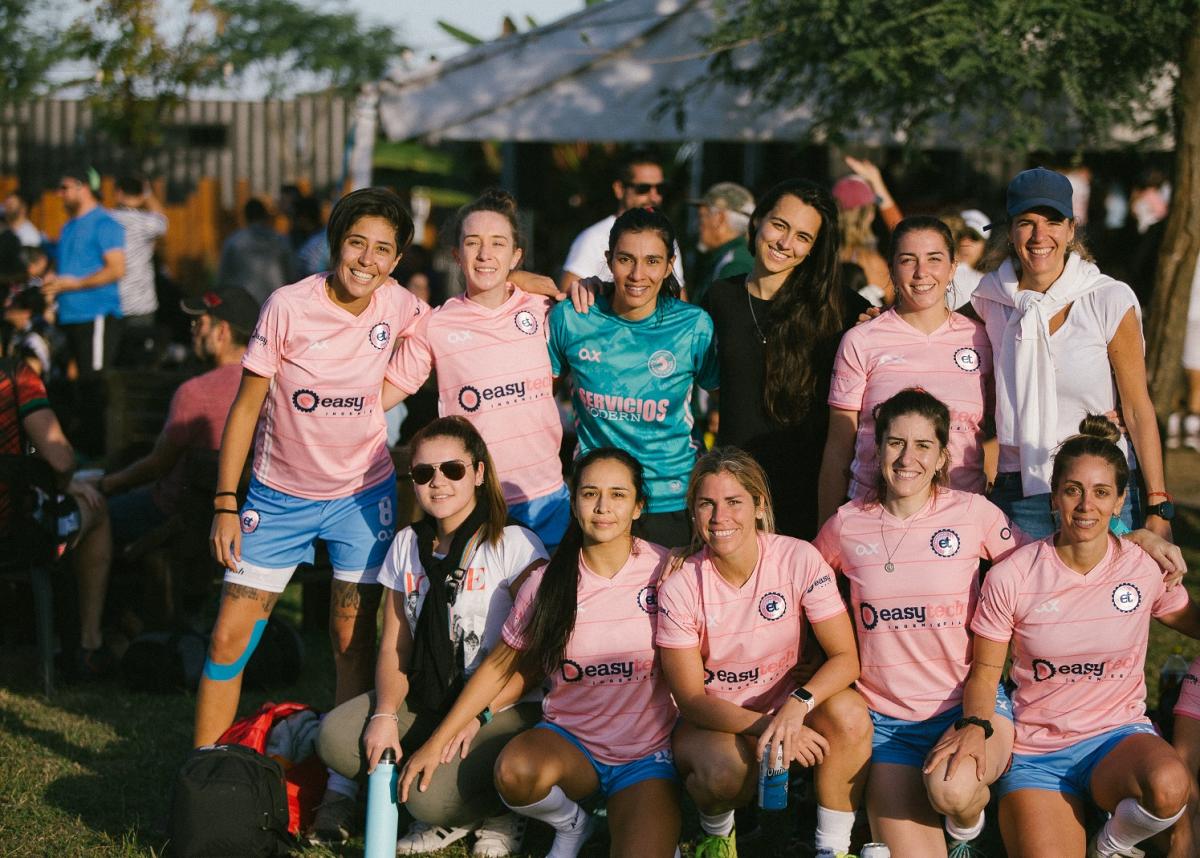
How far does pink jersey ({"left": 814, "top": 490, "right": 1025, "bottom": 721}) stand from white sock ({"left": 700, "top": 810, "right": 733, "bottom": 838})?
1.77ft

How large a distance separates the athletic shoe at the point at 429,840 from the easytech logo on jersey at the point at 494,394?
4.41 ft

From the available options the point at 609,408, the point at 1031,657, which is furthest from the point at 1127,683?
the point at 609,408

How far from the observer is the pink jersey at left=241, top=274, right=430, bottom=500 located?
14.6ft

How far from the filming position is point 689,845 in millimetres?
4258

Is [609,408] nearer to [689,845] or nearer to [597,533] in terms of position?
[597,533]

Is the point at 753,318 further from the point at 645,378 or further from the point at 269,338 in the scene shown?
the point at 269,338

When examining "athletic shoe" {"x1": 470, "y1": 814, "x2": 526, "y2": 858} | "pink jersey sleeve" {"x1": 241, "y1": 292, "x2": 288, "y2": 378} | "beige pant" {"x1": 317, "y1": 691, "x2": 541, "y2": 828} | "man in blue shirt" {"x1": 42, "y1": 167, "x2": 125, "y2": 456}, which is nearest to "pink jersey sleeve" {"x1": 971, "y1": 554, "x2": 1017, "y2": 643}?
"beige pant" {"x1": 317, "y1": 691, "x2": 541, "y2": 828}

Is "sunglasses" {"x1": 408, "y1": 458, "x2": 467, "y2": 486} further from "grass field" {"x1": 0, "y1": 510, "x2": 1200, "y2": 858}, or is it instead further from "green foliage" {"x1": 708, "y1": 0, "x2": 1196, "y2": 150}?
"green foliage" {"x1": 708, "y1": 0, "x2": 1196, "y2": 150}

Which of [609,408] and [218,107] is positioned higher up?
[218,107]

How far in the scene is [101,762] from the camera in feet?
16.6

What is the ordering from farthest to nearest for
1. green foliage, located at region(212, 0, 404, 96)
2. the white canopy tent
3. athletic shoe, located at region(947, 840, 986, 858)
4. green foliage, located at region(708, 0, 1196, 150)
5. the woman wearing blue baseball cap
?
green foliage, located at region(212, 0, 404, 96), the white canopy tent, green foliage, located at region(708, 0, 1196, 150), the woman wearing blue baseball cap, athletic shoe, located at region(947, 840, 986, 858)

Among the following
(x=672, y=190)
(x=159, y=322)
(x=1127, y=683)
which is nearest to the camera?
(x=1127, y=683)

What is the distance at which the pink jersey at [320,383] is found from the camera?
4.44 metres

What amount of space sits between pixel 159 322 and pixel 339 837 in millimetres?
9056
